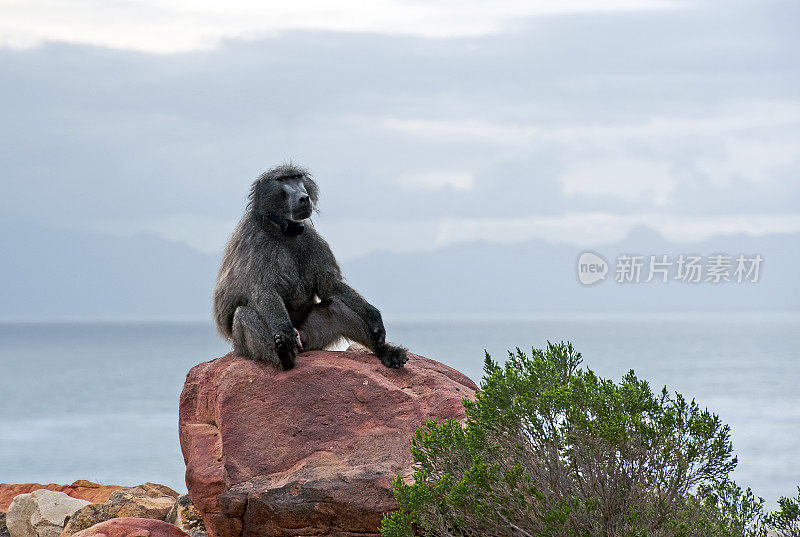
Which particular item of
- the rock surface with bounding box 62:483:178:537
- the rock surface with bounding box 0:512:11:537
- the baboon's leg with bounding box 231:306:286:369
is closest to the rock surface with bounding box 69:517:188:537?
the rock surface with bounding box 62:483:178:537

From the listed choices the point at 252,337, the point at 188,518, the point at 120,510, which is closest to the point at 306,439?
the point at 252,337

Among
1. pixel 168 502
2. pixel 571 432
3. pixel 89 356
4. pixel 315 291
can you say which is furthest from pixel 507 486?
pixel 89 356

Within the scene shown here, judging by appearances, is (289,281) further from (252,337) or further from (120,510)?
(120,510)

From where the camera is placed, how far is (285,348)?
20.1 ft

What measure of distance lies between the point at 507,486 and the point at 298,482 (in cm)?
159

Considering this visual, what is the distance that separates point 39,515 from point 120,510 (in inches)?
38.0

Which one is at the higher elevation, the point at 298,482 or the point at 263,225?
the point at 263,225

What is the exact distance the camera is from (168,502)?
25.0 ft

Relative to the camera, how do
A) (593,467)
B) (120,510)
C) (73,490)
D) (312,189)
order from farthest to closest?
(73,490), (120,510), (312,189), (593,467)

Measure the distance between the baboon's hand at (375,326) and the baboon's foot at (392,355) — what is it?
2.3 inches

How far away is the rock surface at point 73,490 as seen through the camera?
8705 mm

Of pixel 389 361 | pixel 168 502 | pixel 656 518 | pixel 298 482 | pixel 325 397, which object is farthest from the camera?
pixel 168 502

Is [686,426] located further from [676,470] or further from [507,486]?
[507,486]

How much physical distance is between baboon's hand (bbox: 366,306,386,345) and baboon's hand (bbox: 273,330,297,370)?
0.67 m
